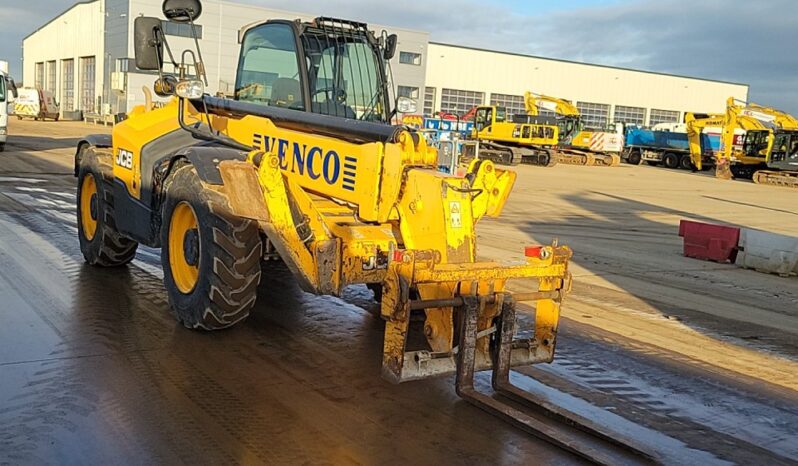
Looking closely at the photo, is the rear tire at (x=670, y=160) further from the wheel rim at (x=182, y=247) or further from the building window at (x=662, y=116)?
the wheel rim at (x=182, y=247)

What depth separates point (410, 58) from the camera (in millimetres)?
57750

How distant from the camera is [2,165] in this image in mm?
19312

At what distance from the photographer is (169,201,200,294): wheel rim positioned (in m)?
→ 5.97

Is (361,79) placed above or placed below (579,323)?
above

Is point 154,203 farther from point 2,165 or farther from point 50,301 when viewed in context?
point 2,165

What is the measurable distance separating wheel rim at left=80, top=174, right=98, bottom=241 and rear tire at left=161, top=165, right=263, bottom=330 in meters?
2.54

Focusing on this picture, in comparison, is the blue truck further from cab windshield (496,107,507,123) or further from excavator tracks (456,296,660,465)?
excavator tracks (456,296,660,465)

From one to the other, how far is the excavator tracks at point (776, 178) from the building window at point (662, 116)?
40151 mm

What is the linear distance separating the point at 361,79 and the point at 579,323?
296 centimetres

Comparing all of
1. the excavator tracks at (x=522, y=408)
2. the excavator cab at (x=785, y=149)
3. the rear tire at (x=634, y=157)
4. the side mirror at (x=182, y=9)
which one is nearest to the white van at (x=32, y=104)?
the rear tire at (x=634, y=157)

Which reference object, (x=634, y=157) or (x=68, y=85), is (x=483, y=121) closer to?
(x=634, y=157)

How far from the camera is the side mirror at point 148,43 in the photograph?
638 cm

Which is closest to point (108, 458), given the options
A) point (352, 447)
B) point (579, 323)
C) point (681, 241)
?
point (352, 447)

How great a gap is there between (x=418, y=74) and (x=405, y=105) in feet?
173
